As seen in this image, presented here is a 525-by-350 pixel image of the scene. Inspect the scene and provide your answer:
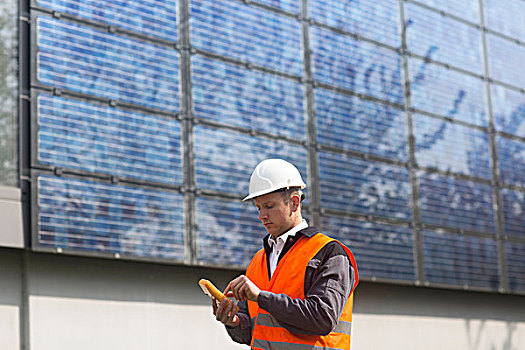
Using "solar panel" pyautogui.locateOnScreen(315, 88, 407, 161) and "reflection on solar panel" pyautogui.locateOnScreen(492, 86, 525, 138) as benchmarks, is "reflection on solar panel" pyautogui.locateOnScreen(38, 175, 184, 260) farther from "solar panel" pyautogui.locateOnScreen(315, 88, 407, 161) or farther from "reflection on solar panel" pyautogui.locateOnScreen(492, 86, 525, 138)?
"reflection on solar panel" pyautogui.locateOnScreen(492, 86, 525, 138)

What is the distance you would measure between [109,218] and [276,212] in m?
3.57

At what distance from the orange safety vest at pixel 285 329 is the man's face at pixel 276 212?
120mm

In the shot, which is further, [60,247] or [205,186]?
[205,186]

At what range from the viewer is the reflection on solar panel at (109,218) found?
773 cm

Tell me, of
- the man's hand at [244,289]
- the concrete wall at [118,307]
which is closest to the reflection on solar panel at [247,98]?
the concrete wall at [118,307]

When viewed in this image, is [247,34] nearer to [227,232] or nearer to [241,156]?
[241,156]

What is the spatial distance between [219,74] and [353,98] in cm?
209

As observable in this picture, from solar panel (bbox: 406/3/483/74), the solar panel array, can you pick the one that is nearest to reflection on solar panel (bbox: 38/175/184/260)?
the solar panel array

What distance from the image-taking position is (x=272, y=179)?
4.84 m

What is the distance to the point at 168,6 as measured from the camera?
9.05 metres

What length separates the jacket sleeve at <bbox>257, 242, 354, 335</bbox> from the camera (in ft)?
14.6

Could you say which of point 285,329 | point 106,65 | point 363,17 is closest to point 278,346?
point 285,329

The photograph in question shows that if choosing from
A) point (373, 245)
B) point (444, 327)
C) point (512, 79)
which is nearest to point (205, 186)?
point (373, 245)

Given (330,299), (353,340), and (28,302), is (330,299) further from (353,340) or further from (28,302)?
(353,340)
